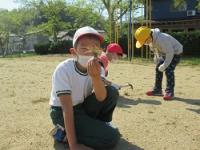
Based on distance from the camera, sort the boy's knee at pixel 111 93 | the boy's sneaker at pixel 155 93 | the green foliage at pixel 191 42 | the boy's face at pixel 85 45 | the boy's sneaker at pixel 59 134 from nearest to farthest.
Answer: the boy's face at pixel 85 45 < the boy's knee at pixel 111 93 < the boy's sneaker at pixel 59 134 < the boy's sneaker at pixel 155 93 < the green foliage at pixel 191 42

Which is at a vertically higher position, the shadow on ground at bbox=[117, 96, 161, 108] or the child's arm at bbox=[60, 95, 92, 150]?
the child's arm at bbox=[60, 95, 92, 150]

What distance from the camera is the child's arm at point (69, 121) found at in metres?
3.24

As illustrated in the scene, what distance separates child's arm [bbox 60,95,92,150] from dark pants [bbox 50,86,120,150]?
15 centimetres

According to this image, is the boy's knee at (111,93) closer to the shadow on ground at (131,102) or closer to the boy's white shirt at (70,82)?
the boy's white shirt at (70,82)

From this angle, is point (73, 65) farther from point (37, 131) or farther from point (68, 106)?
point (37, 131)

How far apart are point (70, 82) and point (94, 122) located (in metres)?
0.41

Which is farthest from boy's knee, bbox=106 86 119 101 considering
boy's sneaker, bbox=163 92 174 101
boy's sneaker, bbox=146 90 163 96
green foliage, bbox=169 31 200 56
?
green foliage, bbox=169 31 200 56

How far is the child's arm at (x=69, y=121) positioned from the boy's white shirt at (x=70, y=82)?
7 centimetres

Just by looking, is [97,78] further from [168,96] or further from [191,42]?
[191,42]

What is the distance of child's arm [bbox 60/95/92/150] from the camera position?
3236 mm

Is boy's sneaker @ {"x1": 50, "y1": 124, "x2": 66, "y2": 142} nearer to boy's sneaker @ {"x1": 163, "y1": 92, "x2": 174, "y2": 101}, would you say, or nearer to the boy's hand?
the boy's hand

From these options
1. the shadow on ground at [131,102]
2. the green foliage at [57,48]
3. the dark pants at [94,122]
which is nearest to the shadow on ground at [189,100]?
the shadow on ground at [131,102]

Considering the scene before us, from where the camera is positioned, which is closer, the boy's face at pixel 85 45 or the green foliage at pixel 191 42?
the boy's face at pixel 85 45

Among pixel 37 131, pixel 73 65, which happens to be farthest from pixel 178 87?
pixel 73 65
